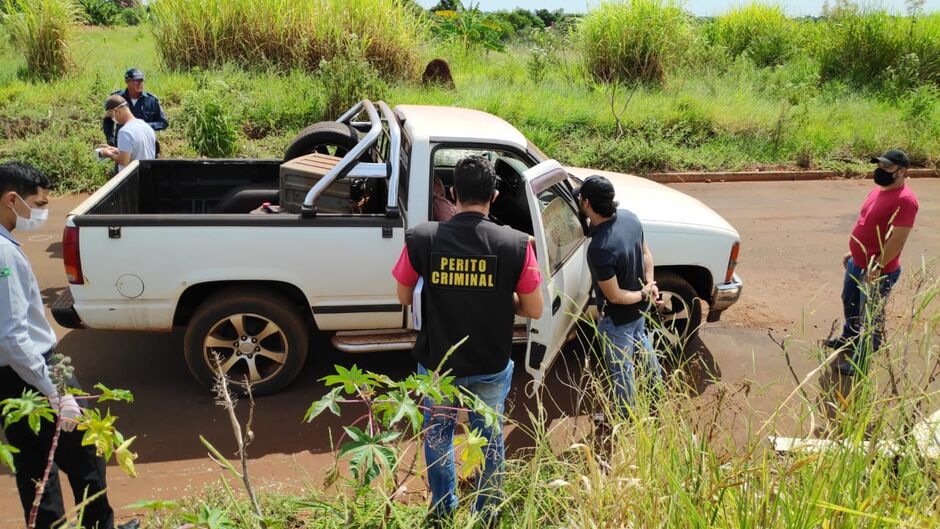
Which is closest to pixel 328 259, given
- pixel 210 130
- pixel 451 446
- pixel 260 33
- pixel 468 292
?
pixel 468 292

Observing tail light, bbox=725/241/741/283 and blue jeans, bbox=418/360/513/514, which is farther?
tail light, bbox=725/241/741/283

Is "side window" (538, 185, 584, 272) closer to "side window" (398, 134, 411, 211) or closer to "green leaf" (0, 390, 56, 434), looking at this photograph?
"side window" (398, 134, 411, 211)

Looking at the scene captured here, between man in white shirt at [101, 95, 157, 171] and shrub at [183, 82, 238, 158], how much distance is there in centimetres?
319

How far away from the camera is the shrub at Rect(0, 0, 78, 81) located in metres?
12.8

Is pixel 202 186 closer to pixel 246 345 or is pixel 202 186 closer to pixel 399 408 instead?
pixel 246 345

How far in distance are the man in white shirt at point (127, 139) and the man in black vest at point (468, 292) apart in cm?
434

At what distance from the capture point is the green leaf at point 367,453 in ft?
8.13

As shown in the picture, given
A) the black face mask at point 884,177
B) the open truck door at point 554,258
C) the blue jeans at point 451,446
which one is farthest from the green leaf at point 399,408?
the black face mask at point 884,177

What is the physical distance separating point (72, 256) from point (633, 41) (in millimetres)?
13475

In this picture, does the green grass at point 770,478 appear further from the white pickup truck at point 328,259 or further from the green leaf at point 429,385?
the white pickup truck at point 328,259

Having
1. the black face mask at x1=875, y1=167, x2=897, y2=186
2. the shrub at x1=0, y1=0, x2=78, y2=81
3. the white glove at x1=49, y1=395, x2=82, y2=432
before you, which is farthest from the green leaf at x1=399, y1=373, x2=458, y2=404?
the shrub at x1=0, y1=0, x2=78, y2=81

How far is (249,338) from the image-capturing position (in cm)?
519

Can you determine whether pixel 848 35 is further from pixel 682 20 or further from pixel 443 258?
pixel 443 258

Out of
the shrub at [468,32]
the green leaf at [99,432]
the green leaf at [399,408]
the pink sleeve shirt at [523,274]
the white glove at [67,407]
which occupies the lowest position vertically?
the white glove at [67,407]
